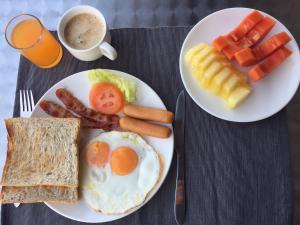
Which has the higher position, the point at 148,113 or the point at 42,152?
the point at 148,113

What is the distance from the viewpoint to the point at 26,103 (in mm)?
1412

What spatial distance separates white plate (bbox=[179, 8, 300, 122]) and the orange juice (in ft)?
1.81

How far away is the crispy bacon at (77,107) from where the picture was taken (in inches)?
52.9

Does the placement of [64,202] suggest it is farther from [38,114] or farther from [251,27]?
[251,27]

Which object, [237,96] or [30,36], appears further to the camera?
[30,36]

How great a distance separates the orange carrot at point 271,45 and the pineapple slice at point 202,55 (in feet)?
0.57

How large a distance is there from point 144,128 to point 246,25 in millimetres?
581

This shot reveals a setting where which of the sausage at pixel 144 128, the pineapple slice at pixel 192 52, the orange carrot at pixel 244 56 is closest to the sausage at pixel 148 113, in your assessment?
the sausage at pixel 144 128

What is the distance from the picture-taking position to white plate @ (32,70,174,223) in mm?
1230

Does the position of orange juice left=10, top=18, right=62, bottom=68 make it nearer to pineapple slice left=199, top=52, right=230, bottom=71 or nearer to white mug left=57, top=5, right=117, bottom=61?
white mug left=57, top=5, right=117, bottom=61

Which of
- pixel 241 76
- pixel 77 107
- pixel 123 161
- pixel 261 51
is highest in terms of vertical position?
pixel 261 51

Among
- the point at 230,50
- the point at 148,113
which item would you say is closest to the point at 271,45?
the point at 230,50

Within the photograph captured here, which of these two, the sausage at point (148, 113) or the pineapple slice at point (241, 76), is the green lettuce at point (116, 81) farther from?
the pineapple slice at point (241, 76)

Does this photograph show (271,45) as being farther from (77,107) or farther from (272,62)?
(77,107)
